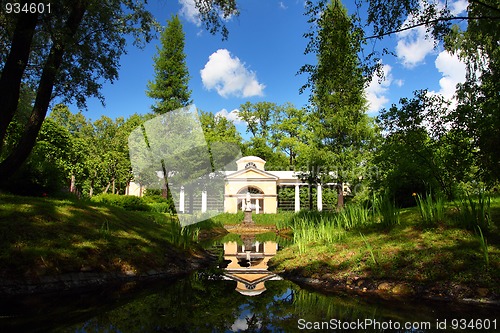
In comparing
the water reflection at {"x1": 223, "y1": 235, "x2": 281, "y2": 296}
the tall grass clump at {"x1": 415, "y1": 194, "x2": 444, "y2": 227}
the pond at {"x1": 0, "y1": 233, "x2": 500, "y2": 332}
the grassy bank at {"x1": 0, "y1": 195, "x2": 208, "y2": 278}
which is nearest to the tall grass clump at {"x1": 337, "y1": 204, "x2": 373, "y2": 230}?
the tall grass clump at {"x1": 415, "y1": 194, "x2": 444, "y2": 227}

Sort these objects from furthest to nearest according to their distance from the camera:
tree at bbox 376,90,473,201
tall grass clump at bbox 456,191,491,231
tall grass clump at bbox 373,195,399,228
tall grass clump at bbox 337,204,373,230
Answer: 1. tree at bbox 376,90,473,201
2. tall grass clump at bbox 337,204,373,230
3. tall grass clump at bbox 373,195,399,228
4. tall grass clump at bbox 456,191,491,231

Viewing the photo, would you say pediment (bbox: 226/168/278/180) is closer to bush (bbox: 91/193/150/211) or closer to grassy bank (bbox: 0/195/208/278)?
bush (bbox: 91/193/150/211)

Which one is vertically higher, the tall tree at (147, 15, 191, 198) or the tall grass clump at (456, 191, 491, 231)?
the tall tree at (147, 15, 191, 198)

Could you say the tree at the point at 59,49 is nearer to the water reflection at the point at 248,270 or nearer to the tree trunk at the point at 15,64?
the tree trunk at the point at 15,64

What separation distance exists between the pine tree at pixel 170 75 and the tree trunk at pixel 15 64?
2225 centimetres

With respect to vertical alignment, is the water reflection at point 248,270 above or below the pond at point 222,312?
below

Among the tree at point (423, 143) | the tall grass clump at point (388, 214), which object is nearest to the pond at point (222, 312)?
the tall grass clump at point (388, 214)

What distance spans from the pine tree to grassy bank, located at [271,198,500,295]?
2351 cm

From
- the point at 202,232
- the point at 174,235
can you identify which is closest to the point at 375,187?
the point at 202,232

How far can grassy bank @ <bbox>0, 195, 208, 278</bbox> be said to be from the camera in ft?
15.5

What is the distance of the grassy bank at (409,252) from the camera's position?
4.52m

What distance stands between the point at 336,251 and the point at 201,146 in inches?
866
